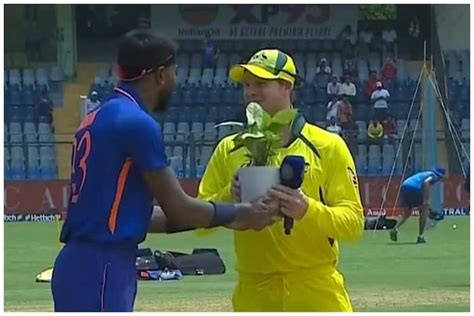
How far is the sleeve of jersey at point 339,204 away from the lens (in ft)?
16.7

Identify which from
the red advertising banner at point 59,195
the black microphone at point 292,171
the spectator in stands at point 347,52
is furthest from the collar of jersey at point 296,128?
the spectator in stands at point 347,52

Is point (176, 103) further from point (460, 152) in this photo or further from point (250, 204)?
point (250, 204)

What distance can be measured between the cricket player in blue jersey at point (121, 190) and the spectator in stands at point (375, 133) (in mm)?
23987

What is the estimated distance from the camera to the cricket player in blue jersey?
4.59 meters

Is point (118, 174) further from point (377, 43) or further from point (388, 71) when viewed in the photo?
point (377, 43)

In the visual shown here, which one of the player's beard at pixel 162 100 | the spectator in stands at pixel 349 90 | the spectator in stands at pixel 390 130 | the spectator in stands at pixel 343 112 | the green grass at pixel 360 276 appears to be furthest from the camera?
the spectator in stands at pixel 349 90

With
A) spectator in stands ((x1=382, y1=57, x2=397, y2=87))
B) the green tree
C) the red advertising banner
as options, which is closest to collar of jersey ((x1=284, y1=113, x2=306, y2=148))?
the red advertising banner

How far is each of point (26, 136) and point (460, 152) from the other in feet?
30.8

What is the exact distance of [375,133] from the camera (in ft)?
96.2

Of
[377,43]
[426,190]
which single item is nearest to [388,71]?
[377,43]

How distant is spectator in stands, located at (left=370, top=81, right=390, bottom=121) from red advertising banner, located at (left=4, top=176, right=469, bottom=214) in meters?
3.12

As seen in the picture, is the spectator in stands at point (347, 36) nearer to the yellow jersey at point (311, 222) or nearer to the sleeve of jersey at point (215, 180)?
the sleeve of jersey at point (215, 180)

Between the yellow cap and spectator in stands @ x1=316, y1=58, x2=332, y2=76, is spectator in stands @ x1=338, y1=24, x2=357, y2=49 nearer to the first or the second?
spectator in stands @ x1=316, y1=58, x2=332, y2=76

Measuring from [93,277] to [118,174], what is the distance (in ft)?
1.23
